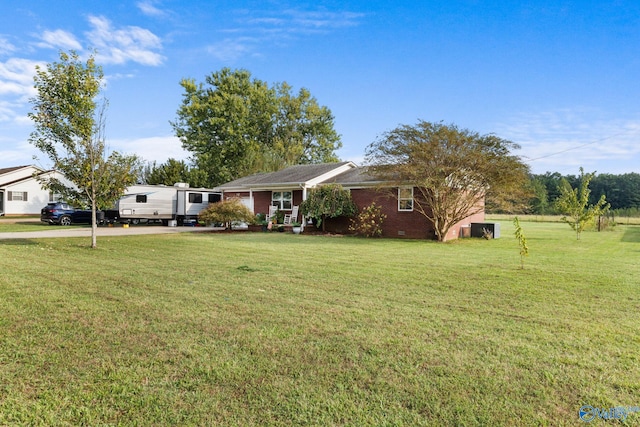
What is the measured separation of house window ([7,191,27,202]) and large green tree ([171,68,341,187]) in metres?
14.3

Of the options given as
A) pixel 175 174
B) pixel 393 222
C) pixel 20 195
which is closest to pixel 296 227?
pixel 393 222

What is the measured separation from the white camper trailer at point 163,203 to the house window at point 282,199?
626cm

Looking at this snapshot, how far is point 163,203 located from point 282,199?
29.4ft

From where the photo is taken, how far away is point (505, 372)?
10.5 feet

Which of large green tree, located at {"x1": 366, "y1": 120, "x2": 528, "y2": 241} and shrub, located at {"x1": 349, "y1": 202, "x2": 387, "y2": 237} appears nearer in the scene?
large green tree, located at {"x1": 366, "y1": 120, "x2": 528, "y2": 241}

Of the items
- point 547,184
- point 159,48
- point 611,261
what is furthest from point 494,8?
point 547,184

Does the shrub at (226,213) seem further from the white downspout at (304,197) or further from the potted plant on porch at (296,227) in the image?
the white downspout at (304,197)

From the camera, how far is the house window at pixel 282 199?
22.1 meters

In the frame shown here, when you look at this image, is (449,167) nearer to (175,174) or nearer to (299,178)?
(299,178)

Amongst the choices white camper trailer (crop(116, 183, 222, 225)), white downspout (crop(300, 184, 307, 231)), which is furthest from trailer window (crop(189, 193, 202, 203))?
white downspout (crop(300, 184, 307, 231))

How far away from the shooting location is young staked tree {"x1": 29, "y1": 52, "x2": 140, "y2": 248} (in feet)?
39.9

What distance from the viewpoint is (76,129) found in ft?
40.8

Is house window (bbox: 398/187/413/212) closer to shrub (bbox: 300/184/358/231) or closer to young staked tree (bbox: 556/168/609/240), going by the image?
shrub (bbox: 300/184/358/231)

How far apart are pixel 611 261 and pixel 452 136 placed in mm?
7015
